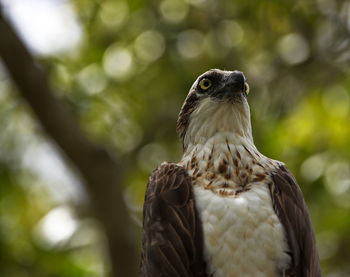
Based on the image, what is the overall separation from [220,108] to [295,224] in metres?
1.07

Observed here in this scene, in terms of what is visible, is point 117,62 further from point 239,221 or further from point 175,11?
point 239,221

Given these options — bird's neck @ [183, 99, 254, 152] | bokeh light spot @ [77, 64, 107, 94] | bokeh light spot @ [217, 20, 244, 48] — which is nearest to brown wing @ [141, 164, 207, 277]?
bird's neck @ [183, 99, 254, 152]

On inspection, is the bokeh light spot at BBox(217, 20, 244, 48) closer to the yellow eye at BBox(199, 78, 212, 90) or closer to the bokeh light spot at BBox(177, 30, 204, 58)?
the bokeh light spot at BBox(177, 30, 204, 58)

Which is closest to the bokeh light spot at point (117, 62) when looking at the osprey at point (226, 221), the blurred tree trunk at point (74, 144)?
the blurred tree trunk at point (74, 144)

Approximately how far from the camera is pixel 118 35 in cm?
1016

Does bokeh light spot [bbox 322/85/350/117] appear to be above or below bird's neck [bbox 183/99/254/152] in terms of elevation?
above

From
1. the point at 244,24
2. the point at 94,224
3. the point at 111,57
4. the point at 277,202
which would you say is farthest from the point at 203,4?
the point at 277,202

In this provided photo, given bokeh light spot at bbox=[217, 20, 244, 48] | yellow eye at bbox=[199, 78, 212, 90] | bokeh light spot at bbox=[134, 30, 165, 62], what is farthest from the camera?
bokeh light spot at bbox=[134, 30, 165, 62]

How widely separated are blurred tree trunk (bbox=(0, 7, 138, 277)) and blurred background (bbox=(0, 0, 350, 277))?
1.39 metres

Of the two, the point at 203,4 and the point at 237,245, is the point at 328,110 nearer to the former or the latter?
the point at 203,4

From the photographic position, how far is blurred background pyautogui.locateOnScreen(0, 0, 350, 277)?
8945mm

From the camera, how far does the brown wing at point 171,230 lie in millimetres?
4754

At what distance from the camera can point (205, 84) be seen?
225 inches

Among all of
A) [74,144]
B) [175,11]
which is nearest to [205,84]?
[74,144]
